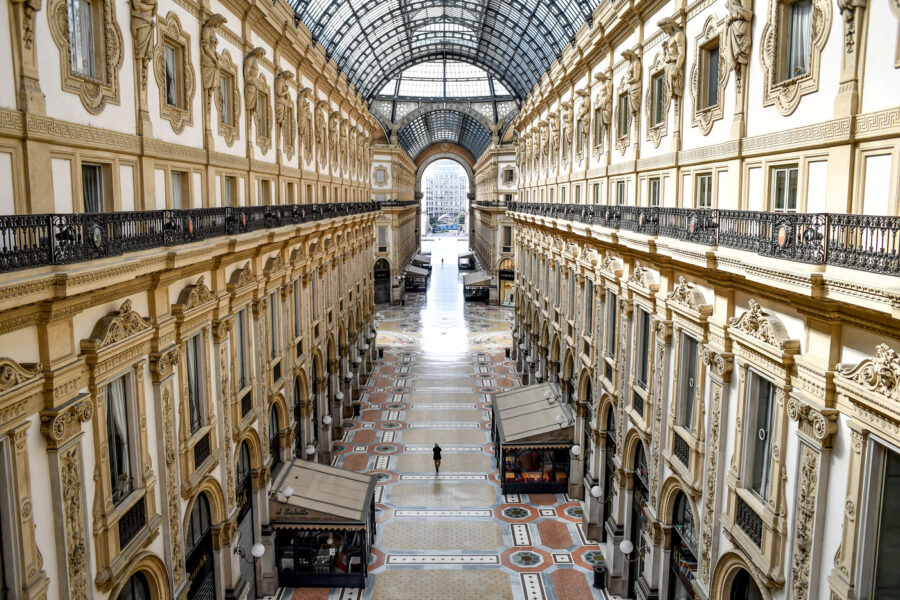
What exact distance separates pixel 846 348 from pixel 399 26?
42480 mm

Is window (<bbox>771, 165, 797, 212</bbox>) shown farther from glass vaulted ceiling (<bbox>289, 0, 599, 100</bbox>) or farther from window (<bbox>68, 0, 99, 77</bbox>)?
glass vaulted ceiling (<bbox>289, 0, 599, 100</bbox>)

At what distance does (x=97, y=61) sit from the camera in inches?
387

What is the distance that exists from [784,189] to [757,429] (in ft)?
11.8

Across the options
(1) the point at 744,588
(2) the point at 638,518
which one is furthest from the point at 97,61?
(2) the point at 638,518

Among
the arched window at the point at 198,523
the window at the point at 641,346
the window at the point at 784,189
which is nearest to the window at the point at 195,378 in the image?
Answer: the arched window at the point at 198,523

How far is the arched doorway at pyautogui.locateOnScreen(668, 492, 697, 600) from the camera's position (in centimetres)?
1238

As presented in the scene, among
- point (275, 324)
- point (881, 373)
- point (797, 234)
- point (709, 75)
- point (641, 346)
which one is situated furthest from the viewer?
point (275, 324)

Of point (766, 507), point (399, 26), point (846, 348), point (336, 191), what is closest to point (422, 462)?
point (336, 191)

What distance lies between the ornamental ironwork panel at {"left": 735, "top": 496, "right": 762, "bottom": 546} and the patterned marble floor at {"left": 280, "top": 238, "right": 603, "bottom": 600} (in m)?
7.46

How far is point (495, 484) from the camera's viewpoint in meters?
23.1

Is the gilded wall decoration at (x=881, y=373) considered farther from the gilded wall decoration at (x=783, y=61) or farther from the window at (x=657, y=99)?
the window at (x=657, y=99)

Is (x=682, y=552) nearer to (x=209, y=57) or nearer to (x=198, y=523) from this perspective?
(x=198, y=523)

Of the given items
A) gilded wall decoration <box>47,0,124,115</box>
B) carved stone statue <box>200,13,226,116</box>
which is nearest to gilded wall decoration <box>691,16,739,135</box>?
carved stone statue <box>200,13,226,116</box>

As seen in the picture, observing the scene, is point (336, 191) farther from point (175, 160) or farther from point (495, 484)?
point (175, 160)
